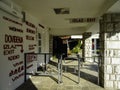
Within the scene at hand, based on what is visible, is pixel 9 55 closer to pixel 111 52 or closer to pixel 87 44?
pixel 111 52

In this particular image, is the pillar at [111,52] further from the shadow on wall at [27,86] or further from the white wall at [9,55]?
the white wall at [9,55]

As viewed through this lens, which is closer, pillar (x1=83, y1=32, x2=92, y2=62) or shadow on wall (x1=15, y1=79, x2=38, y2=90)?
shadow on wall (x1=15, y1=79, x2=38, y2=90)

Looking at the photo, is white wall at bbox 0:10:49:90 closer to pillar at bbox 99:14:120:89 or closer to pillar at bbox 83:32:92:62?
pillar at bbox 99:14:120:89

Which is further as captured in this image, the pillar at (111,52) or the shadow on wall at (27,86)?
the pillar at (111,52)

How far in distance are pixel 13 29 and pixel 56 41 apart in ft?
49.5

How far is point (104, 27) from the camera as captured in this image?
5988 mm

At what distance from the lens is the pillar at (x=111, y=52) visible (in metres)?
5.93

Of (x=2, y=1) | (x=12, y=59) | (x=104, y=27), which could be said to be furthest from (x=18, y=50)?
(x=104, y=27)

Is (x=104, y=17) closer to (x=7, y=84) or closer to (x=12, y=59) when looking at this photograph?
(x=12, y=59)

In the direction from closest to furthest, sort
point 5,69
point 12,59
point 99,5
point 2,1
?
point 2,1 < point 5,69 < point 12,59 < point 99,5

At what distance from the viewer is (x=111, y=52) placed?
5.98m

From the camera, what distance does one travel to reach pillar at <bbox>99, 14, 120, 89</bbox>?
593 centimetres

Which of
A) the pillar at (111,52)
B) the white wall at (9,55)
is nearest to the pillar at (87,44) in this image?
the white wall at (9,55)

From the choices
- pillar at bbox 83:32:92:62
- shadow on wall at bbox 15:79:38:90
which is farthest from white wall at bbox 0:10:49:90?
pillar at bbox 83:32:92:62
